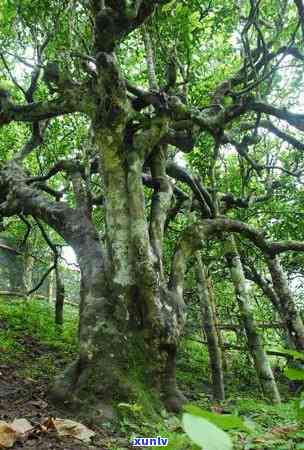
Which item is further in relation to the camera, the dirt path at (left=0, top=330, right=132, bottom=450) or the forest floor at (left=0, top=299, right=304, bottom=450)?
the dirt path at (left=0, top=330, right=132, bottom=450)

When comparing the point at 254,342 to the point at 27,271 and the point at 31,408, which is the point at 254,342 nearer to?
the point at 31,408

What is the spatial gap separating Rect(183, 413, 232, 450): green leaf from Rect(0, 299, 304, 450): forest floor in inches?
19.8

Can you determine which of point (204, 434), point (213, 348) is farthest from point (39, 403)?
point (204, 434)

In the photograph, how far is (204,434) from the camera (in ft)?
2.11

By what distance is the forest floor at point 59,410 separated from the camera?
212 cm

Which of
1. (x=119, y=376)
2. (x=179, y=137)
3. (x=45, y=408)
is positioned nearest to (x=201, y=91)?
(x=179, y=137)

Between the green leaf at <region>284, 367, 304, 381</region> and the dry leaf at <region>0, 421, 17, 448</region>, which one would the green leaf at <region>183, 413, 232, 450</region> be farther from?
the dry leaf at <region>0, 421, 17, 448</region>

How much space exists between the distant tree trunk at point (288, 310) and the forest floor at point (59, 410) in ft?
3.68

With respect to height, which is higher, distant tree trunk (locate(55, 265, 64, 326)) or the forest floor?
distant tree trunk (locate(55, 265, 64, 326))

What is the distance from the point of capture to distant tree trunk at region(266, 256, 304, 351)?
741 centimetres

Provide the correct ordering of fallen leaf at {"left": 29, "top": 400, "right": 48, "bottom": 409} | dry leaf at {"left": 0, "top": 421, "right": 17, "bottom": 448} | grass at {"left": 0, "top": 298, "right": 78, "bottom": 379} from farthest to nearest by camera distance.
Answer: grass at {"left": 0, "top": 298, "right": 78, "bottom": 379} → fallen leaf at {"left": 29, "top": 400, "right": 48, "bottom": 409} → dry leaf at {"left": 0, "top": 421, "right": 17, "bottom": 448}

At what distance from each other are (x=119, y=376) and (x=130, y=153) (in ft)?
9.73

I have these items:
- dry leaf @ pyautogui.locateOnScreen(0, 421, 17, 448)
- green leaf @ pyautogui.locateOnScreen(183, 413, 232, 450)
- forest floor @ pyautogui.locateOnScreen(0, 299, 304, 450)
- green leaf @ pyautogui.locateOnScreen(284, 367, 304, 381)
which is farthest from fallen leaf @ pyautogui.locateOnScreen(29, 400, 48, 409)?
green leaf @ pyautogui.locateOnScreen(183, 413, 232, 450)

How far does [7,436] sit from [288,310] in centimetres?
592
